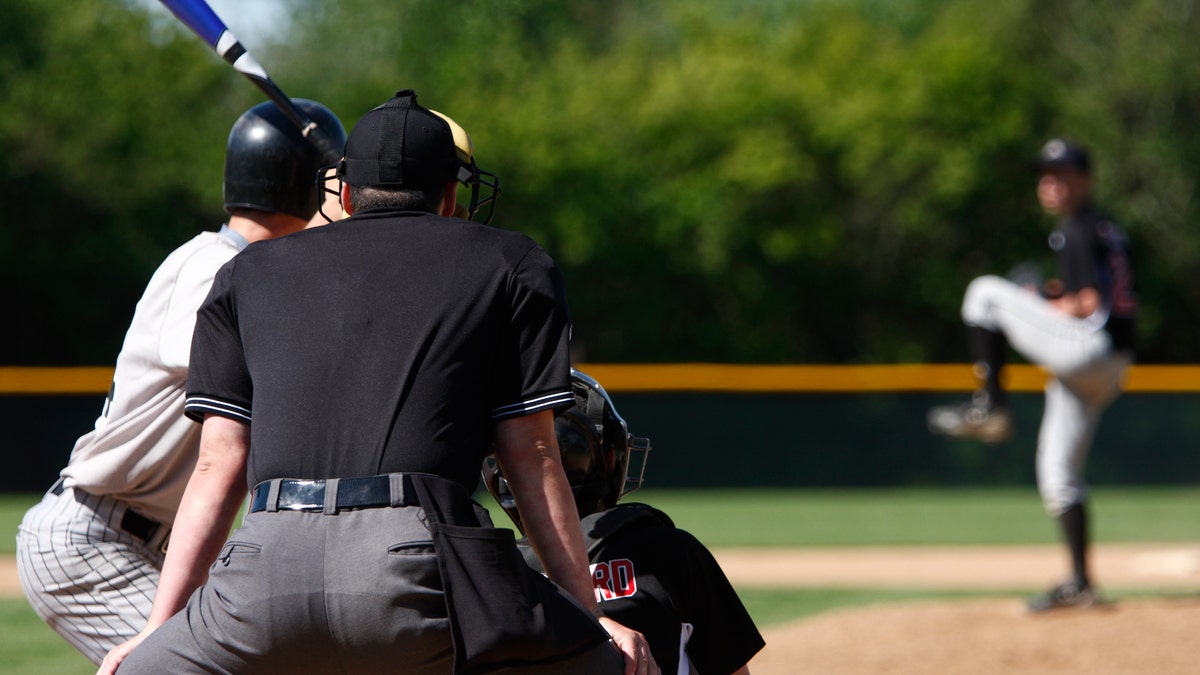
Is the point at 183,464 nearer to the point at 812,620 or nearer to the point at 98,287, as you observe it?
the point at 812,620

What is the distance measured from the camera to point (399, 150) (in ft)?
7.86

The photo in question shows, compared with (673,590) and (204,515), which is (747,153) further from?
(204,515)

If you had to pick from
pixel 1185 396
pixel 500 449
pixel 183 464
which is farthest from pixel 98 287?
pixel 500 449

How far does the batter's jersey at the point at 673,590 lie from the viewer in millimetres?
2656

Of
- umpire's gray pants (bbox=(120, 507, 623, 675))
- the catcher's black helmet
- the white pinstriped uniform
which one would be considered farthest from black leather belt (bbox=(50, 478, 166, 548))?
umpire's gray pants (bbox=(120, 507, 623, 675))

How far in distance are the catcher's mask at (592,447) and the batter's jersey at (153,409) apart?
0.85 m

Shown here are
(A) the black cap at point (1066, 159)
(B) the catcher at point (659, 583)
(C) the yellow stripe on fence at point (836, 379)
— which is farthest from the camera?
(C) the yellow stripe on fence at point (836, 379)

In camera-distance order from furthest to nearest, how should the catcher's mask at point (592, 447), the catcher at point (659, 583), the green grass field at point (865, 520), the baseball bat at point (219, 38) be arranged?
the green grass field at point (865, 520), the baseball bat at point (219, 38), the catcher's mask at point (592, 447), the catcher at point (659, 583)

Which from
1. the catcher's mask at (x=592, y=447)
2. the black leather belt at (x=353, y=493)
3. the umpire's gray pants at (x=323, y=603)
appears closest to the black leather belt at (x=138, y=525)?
the catcher's mask at (x=592, y=447)

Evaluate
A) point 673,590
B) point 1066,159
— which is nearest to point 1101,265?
point 1066,159

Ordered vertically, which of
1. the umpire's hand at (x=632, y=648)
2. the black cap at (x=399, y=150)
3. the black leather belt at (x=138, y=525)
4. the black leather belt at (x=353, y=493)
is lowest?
the black leather belt at (x=138, y=525)

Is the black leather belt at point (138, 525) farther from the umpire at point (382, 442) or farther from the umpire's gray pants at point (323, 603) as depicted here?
the umpire's gray pants at point (323, 603)

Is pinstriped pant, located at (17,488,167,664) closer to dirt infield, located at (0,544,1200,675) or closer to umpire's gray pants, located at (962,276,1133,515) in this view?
dirt infield, located at (0,544,1200,675)

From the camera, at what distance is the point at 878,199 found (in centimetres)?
2758
